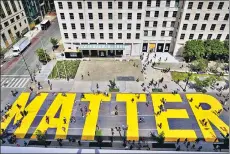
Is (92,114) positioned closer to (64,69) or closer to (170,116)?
(170,116)

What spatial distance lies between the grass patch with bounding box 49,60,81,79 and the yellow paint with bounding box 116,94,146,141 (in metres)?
15.0

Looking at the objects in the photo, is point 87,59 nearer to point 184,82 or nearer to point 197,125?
point 184,82

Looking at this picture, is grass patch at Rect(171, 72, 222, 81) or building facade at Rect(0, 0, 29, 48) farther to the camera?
grass patch at Rect(171, 72, 222, 81)

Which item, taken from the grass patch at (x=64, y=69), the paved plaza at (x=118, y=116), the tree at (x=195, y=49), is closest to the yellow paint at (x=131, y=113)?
the paved plaza at (x=118, y=116)

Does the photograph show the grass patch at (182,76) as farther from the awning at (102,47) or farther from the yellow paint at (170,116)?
the awning at (102,47)

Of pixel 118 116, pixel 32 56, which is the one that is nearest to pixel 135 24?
pixel 118 116

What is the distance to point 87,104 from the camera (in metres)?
41.9

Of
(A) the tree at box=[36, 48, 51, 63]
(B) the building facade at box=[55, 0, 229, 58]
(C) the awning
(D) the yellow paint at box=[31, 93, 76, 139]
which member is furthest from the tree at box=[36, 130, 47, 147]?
(C) the awning

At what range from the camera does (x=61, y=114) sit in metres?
39.7

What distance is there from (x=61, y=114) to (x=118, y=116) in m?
11.4

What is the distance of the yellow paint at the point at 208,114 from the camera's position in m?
35.8

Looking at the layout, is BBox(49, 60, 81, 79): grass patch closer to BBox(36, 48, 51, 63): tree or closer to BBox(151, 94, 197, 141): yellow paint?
BBox(36, 48, 51, 63): tree

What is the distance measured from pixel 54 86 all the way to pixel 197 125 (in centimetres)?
3204

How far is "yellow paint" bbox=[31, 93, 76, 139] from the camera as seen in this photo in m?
36.5
